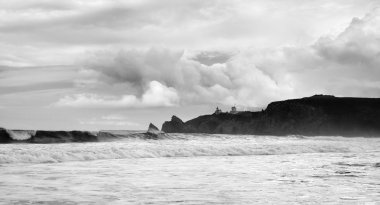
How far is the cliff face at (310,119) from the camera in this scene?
11294 centimetres

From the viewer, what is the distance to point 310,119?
380 ft

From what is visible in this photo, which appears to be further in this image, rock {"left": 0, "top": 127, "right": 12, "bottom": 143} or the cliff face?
the cliff face

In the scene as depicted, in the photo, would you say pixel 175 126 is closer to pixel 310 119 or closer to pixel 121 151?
pixel 310 119

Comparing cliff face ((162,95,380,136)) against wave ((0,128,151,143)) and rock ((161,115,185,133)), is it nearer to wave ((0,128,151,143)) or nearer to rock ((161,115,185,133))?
rock ((161,115,185,133))

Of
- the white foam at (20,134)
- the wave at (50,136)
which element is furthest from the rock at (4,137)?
the white foam at (20,134)

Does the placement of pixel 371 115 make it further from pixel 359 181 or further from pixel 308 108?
pixel 359 181

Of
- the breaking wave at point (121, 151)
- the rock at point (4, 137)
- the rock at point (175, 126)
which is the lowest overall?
the breaking wave at point (121, 151)

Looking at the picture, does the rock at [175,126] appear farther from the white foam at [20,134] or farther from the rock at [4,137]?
the rock at [4,137]

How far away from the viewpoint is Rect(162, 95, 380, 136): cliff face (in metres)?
113

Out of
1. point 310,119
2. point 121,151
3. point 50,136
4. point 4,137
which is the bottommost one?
point 121,151

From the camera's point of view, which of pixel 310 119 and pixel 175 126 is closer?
pixel 310 119

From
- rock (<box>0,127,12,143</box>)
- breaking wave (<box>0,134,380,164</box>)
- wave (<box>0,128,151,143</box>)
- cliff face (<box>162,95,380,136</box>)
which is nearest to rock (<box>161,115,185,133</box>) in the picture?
cliff face (<box>162,95,380,136</box>)

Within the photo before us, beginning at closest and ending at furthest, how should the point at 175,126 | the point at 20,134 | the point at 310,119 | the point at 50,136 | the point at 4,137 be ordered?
the point at 4,137 < the point at 20,134 < the point at 50,136 < the point at 310,119 < the point at 175,126

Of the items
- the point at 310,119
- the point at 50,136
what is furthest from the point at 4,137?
the point at 310,119
